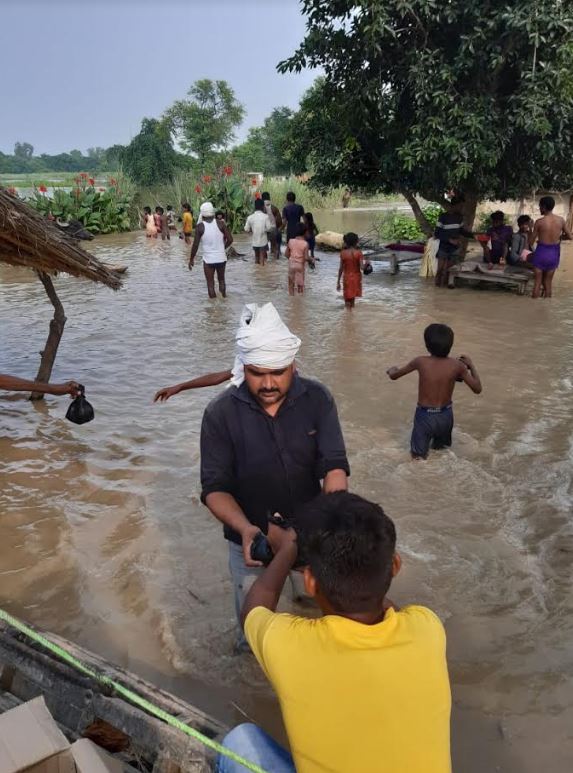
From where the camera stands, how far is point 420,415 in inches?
192

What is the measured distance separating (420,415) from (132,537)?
2378mm

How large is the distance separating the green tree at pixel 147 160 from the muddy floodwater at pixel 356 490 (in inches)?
1216

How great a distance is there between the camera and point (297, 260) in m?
11.2

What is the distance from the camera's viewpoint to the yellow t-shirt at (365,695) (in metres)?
1.43

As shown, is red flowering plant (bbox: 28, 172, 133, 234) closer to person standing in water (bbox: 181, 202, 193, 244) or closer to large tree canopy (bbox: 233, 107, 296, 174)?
person standing in water (bbox: 181, 202, 193, 244)

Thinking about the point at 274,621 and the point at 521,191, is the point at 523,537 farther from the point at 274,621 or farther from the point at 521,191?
the point at 521,191

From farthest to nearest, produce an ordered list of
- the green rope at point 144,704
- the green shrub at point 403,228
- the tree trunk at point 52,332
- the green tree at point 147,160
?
1. the green tree at point 147,160
2. the green shrub at point 403,228
3. the tree trunk at point 52,332
4. the green rope at point 144,704

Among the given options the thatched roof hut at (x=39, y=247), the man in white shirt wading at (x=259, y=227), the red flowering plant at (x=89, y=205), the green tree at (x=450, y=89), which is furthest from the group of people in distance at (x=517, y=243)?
the red flowering plant at (x=89, y=205)

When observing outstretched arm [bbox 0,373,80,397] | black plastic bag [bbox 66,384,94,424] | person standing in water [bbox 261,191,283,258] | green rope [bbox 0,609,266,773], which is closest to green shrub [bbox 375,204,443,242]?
person standing in water [bbox 261,191,283,258]

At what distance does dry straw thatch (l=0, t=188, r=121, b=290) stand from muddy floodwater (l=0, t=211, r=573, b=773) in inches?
59.1

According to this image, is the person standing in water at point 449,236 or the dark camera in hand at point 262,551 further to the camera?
the person standing in water at point 449,236

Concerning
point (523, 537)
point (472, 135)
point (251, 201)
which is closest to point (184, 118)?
point (251, 201)

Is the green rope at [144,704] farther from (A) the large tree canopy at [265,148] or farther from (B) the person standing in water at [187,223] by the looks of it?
(A) the large tree canopy at [265,148]

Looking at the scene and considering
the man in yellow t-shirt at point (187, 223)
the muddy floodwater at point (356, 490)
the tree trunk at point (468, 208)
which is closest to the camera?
the muddy floodwater at point (356, 490)
